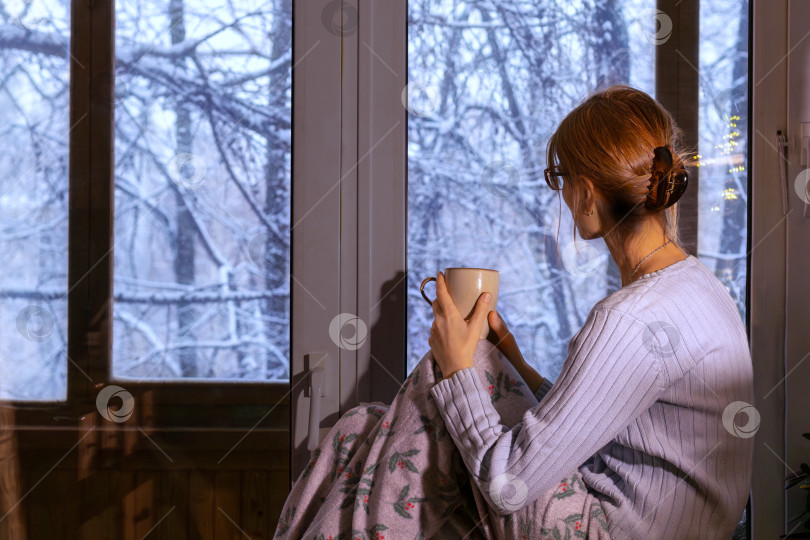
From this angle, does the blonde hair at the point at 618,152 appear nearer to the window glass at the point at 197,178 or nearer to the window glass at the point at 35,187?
the window glass at the point at 197,178

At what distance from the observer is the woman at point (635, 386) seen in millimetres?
805

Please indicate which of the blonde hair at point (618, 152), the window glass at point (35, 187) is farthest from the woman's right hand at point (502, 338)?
the window glass at point (35, 187)

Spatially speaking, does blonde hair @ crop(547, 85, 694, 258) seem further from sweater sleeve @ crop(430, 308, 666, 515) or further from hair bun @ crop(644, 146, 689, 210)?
sweater sleeve @ crop(430, 308, 666, 515)

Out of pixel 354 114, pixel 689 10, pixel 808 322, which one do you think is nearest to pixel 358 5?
pixel 354 114

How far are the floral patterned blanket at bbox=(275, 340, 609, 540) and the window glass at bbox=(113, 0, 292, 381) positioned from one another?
36 cm

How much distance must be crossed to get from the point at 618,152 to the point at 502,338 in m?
0.34

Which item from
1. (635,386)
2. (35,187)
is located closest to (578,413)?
(635,386)

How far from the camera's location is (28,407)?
1.22 meters

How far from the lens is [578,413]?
2.63 feet

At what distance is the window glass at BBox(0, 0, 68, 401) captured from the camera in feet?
3.96

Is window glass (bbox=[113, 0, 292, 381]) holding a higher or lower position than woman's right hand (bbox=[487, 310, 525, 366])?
higher

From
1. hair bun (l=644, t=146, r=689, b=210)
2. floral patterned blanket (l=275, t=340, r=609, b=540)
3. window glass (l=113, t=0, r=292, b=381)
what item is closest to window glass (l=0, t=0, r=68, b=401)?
window glass (l=113, t=0, r=292, b=381)

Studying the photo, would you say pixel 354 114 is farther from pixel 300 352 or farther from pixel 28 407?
pixel 28 407

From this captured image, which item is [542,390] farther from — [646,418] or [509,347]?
[646,418]
